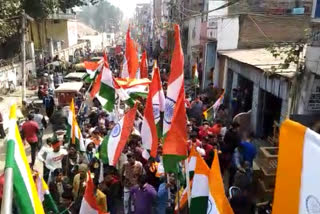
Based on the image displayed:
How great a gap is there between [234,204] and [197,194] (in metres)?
1.24

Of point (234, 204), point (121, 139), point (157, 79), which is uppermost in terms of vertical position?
point (157, 79)

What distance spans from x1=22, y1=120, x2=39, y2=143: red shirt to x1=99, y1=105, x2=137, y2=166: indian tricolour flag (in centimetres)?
307

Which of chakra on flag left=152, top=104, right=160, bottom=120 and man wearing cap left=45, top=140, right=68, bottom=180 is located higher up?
chakra on flag left=152, top=104, right=160, bottom=120

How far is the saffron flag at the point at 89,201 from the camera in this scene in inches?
225

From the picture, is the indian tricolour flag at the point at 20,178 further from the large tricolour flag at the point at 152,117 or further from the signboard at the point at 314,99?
the signboard at the point at 314,99

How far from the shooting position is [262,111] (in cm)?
1224

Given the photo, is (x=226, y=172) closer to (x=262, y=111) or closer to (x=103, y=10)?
(x=262, y=111)

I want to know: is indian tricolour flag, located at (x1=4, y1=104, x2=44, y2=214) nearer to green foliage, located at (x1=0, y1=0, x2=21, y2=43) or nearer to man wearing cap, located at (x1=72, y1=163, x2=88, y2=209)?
man wearing cap, located at (x1=72, y1=163, x2=88, y2=209)

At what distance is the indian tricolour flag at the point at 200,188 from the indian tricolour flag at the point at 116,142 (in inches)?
92.4

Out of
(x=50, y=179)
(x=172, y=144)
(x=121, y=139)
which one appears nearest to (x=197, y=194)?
(x=172, y=144)

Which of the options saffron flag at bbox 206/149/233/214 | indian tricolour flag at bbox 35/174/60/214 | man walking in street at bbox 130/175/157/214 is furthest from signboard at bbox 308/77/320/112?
indian tricolour flag at bbox 35/174/60/214

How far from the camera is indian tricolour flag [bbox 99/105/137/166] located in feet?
22.6

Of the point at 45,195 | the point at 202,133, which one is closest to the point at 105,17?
the point at 202,133

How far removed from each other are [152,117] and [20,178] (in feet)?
14.0
